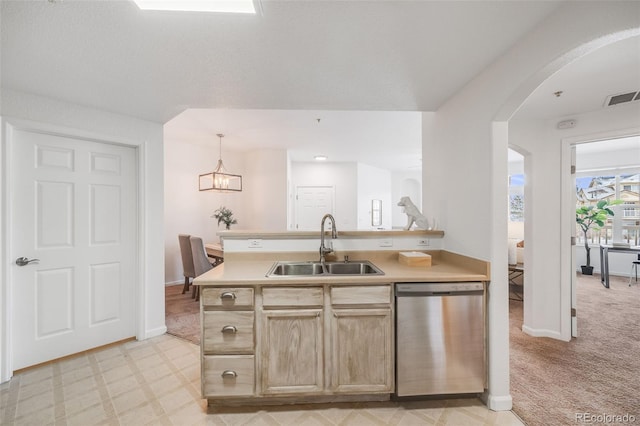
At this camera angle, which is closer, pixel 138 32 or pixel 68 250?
pixel 138 32

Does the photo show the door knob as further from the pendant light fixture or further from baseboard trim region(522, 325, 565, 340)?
baseboard trim region(522, 325, 565, 340)

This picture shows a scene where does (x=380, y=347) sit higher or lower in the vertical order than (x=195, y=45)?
lower

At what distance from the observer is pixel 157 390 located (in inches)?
75.0

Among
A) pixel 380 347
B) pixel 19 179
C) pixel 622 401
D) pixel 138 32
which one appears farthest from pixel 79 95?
pixel 622 401

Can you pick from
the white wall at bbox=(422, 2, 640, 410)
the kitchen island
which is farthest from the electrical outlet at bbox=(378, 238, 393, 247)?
the kitchen island

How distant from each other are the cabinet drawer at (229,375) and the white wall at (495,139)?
161 cm

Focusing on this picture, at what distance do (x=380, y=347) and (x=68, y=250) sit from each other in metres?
2.81

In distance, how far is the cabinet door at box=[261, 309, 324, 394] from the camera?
5.58 ft

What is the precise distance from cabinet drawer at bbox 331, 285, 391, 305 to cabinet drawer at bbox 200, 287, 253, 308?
0.56m

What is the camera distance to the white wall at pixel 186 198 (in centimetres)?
452

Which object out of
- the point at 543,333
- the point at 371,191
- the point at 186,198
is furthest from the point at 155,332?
the point at 371,191

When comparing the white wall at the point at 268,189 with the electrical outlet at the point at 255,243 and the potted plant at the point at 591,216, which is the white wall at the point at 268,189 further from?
the potted plant at the point at 591,216

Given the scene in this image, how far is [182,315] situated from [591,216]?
25.9ft

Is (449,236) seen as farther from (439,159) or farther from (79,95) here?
(79,95)
